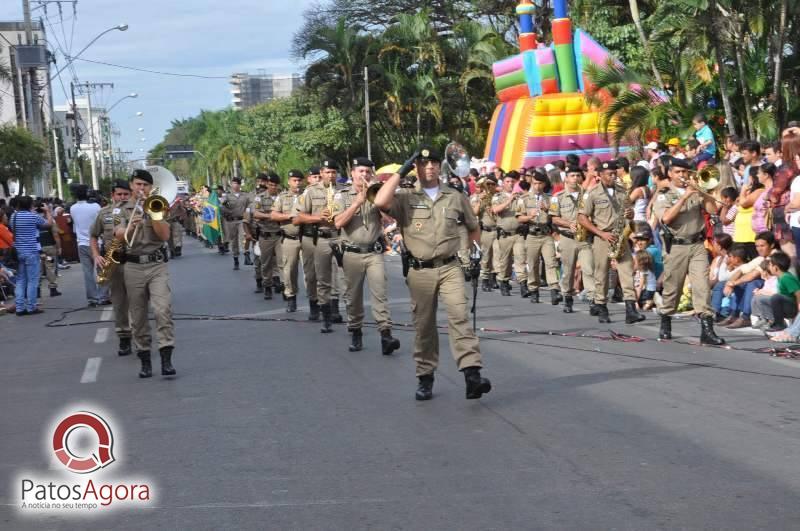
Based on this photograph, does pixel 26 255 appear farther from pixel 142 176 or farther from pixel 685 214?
pixel 685 214

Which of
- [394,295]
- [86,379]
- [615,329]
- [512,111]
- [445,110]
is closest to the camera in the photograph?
[86,379]

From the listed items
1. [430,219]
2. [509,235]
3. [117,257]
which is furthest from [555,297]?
[430,219]

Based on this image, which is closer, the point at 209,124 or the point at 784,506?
the point at 784,506

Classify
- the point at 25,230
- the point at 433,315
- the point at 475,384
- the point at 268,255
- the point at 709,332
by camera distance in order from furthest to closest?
the point at 25,230 < the point at 268,255 < the point at 709,332 < the point at 433,315 < the point at 475,384

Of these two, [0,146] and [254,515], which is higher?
[0,146]

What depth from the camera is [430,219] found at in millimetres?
9148

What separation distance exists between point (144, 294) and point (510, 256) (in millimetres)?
8983

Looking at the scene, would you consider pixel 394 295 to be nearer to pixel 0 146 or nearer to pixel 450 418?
pixel 450 418

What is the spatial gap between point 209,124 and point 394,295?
4224 inches

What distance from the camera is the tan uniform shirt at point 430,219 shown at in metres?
9.15

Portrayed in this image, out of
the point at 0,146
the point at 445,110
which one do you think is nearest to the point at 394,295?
the point at 0,146

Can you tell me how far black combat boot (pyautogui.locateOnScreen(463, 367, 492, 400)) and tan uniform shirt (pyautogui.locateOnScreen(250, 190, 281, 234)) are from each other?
9.71 meters

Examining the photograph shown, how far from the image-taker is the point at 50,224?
78.4ft

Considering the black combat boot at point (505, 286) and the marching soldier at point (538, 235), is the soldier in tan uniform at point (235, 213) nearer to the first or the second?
the black combat boot at point (505, 286)
